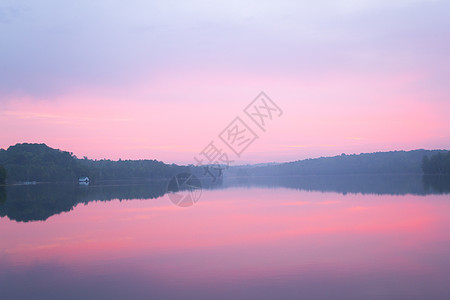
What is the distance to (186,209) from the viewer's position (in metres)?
21.1

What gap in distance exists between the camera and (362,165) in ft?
437

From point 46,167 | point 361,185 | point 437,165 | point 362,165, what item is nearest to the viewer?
point 361,185

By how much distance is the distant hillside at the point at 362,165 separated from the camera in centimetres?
11581

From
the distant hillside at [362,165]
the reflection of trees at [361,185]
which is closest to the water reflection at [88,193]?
the reflection of trees at [361,185]

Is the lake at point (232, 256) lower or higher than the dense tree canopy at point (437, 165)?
lower

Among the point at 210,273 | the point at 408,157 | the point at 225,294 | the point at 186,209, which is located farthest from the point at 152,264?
the point at 408,157

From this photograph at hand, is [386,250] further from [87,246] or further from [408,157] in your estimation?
[408,157]

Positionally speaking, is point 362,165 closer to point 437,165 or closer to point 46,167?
point 437,165

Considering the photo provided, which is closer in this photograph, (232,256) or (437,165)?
(232,256)

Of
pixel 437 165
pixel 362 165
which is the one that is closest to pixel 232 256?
pixel 437 165

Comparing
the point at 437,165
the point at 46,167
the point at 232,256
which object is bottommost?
the point at 232,256

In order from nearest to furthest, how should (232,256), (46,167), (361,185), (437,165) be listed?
(232,256)
(361,185)
(437,165)
(46,167)

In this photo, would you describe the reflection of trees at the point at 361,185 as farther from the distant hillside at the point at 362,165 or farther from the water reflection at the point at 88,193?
the distant hillside at the point at 362,165

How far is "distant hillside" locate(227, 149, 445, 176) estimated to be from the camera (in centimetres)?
11581
